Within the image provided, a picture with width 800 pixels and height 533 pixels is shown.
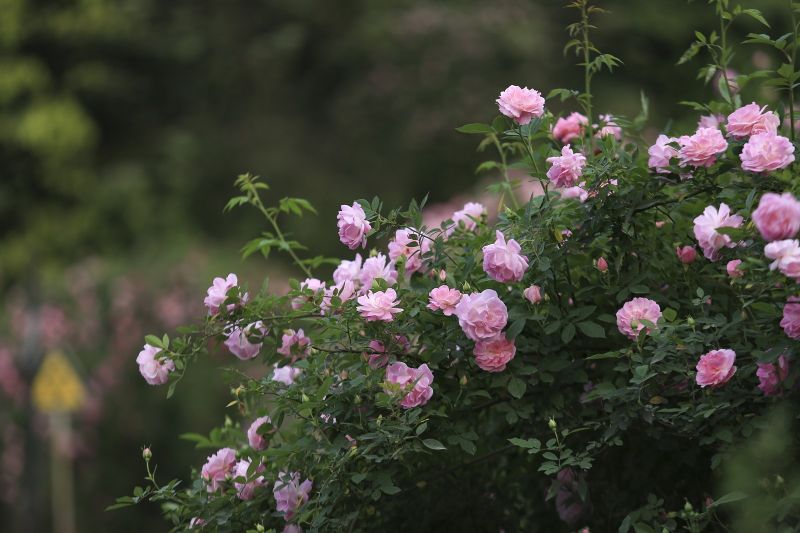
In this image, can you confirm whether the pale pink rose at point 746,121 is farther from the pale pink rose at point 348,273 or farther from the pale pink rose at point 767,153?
the pale pink rose at point 348,273

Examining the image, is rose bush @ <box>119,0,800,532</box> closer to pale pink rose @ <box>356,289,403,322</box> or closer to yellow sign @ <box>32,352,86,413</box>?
pale pink rose @ <box>356,289,403,322</box>

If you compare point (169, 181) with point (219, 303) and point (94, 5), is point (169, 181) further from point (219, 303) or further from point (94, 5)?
point (219, 303)

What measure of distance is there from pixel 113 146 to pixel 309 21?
3220 mm

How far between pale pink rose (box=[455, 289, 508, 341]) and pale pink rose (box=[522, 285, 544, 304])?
2.9 inches

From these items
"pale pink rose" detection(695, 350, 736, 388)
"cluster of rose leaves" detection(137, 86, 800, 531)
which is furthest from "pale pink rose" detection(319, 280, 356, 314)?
"pale pink rose" detection(695, 350, 736, 388)

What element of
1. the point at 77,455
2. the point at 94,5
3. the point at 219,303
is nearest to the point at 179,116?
the point at 94,5

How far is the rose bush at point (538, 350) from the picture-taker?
1836mm

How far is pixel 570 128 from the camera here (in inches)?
90.0

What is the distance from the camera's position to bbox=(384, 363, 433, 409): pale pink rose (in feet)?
6.19

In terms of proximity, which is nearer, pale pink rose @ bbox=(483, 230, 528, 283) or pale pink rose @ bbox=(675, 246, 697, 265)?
pale pink rose @ bbox=(483, 230, 528, 283)

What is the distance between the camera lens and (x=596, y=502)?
2174mm

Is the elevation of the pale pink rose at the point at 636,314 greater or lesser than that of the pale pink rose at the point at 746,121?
lesser

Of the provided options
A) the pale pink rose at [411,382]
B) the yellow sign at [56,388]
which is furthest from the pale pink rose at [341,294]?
the yellow sign at [56,388]

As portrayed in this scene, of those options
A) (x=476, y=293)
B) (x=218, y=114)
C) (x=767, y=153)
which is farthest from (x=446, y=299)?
(x=218, y=114)
